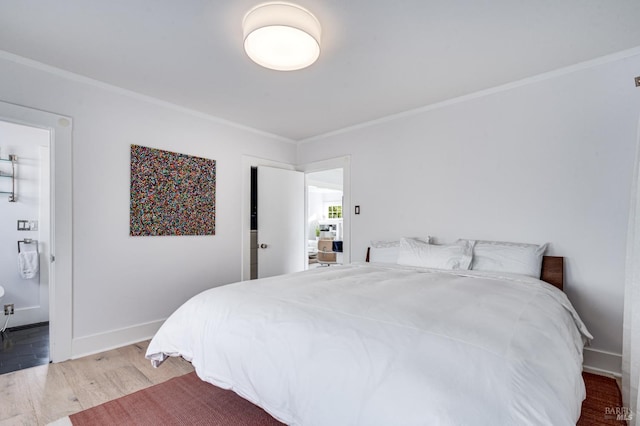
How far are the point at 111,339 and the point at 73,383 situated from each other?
66cm

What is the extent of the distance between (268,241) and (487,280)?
279 centimetres

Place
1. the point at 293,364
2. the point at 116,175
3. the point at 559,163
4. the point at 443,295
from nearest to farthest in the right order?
the point at 293,364
the point at 443,295
the point at 559,163
the point at 116,175

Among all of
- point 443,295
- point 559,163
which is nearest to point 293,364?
point 443,295

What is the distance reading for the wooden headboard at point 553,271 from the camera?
248cm

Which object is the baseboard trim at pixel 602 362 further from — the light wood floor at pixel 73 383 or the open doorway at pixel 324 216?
the open doorway at pixel 324 216

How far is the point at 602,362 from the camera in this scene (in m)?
2.40

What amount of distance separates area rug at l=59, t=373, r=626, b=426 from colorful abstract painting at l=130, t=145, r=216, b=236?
1601mm

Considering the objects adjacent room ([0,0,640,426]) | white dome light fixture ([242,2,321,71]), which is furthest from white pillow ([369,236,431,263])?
white dome light fixture ([242,2,321,71])

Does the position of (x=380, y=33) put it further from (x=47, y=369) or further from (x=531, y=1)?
(x=47, y=369)

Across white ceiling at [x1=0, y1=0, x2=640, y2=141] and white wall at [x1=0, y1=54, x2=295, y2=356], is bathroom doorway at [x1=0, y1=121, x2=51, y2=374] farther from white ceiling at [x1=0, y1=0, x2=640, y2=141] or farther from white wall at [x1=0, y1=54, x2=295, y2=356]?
white ceiling at [x1=0, y1=0, x2=640, y2=141]

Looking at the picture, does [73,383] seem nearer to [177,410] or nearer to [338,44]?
[177,410]

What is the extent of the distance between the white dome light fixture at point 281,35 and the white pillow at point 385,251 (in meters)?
2.09

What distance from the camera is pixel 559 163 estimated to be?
2590 millimetres

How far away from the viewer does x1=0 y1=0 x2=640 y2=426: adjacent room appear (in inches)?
49.8
